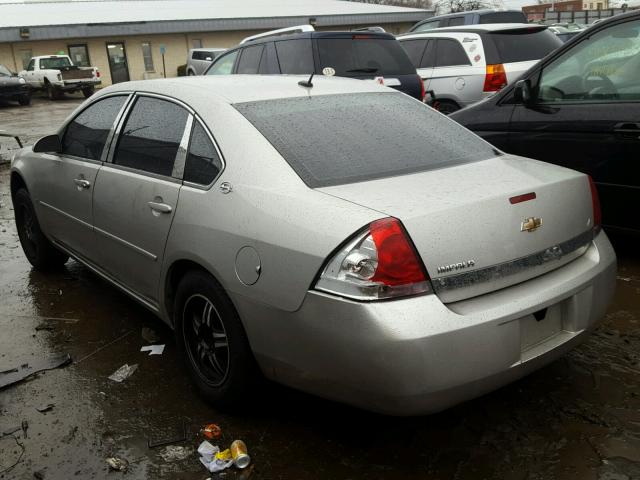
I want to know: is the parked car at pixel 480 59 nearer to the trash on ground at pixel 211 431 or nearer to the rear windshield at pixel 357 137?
the rear windshield at pixel 357 137

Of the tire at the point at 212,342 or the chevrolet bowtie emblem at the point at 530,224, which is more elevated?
the chevrolet bowtie emblem at the point at 530,224

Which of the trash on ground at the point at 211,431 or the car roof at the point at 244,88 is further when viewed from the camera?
the car roof at the point at 244,88

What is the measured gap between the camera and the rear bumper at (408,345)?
7.54ft

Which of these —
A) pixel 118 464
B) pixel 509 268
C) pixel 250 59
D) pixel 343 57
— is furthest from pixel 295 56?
pixel 118 464

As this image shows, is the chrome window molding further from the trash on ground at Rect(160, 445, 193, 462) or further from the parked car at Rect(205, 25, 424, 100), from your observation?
the parked car at Rect(205, 25, 424, 100)

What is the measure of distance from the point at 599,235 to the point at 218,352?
1937 mm

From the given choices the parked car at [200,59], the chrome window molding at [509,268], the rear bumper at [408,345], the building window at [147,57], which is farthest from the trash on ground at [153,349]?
the building window at [147,57]

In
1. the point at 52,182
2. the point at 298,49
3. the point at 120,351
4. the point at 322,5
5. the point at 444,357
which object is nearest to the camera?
the point at 444,357

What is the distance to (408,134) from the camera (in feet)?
10.9

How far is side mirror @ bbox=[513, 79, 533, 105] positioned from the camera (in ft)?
16.3

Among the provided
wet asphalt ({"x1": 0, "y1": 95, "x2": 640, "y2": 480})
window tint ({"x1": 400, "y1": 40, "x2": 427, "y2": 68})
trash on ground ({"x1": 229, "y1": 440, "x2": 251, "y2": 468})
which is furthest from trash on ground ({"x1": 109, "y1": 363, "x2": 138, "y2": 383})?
window tint ({"x1": 400, "y1": 40, "x2": 427, "y2": 68})

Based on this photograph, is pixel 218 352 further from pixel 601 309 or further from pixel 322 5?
pixel 322 5

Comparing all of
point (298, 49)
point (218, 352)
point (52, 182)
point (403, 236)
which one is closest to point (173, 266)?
point (218, 352)

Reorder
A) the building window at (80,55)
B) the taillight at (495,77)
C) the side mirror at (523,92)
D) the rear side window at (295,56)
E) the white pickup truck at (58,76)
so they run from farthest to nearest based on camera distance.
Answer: the building window at (80,55) → the white pickup truck at (58,76) → the taillight at (495,77) → the rear side window at (295,56) → the side mirror at (523,92)
